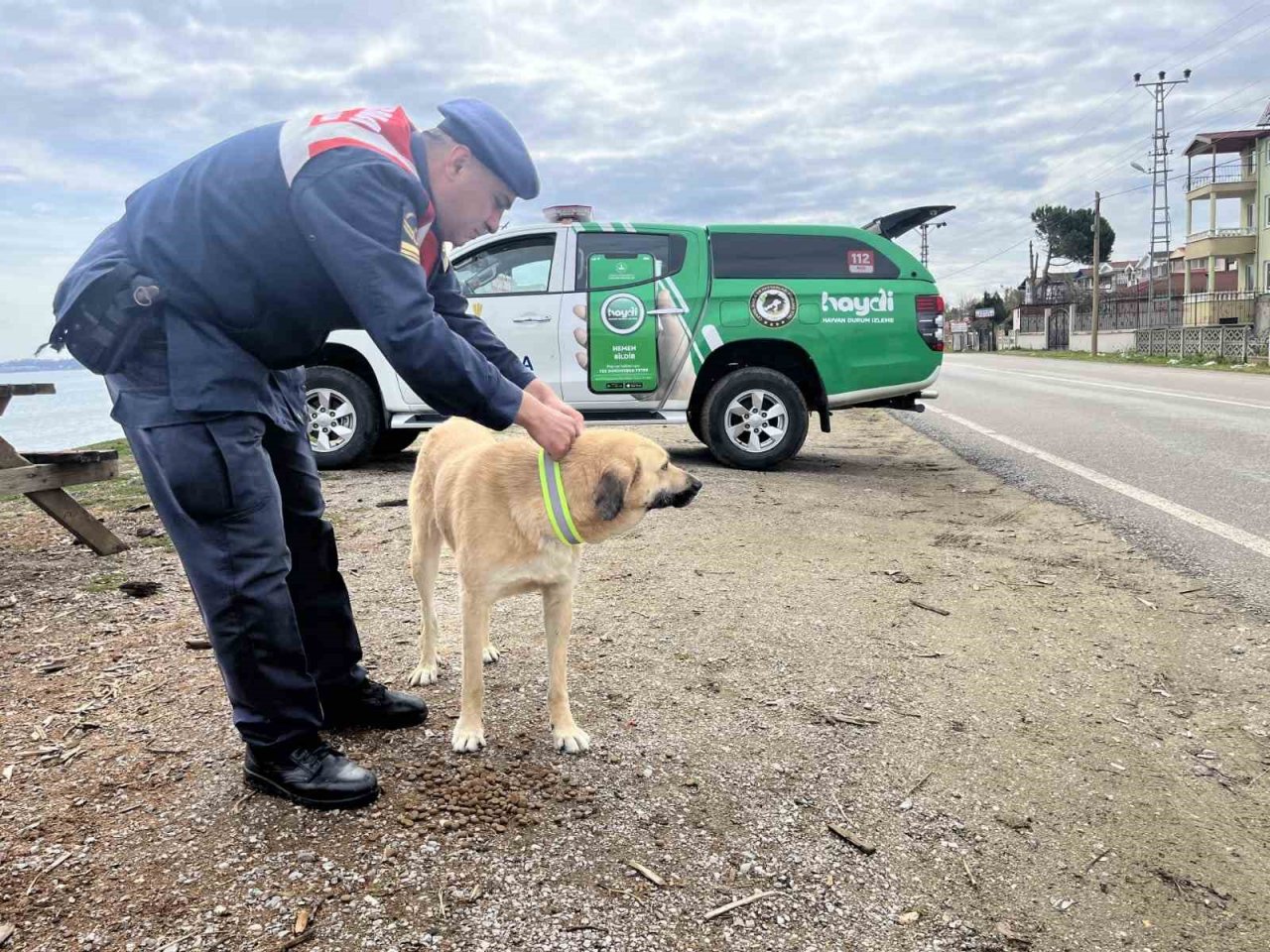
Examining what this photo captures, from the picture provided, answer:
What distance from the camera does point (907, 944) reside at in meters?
1.75

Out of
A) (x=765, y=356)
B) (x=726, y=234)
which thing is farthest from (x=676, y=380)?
(x=726, y=234)

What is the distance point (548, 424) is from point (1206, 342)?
40.4 m

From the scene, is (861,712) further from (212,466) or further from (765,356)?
(765,356)

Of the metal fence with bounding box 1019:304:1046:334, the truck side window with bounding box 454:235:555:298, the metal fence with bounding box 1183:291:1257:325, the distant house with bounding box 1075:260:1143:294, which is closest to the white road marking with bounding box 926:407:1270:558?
the truck side window with bounding box 454:235:555:298

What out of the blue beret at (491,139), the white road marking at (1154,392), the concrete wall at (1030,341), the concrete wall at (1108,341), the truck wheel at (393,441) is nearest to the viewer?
the blue beret at (491,139)

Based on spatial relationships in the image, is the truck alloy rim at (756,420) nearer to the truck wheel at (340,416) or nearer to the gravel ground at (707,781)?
the truck wheel at (340,416)

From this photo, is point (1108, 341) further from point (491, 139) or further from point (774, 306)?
point (491, 139)

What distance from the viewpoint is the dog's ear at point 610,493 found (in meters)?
2.44

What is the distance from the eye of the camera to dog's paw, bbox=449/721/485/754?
2.55 metres

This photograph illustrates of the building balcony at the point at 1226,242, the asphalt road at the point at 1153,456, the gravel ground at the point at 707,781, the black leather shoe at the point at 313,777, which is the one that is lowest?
the gravel ground at the point at 707,781

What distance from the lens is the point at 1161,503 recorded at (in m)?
5.90

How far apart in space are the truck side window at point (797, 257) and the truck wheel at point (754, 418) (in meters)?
0.91

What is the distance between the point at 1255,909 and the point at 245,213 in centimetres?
279

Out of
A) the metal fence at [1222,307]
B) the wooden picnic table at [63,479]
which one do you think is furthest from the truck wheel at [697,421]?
the metal fence at [1222,307]
